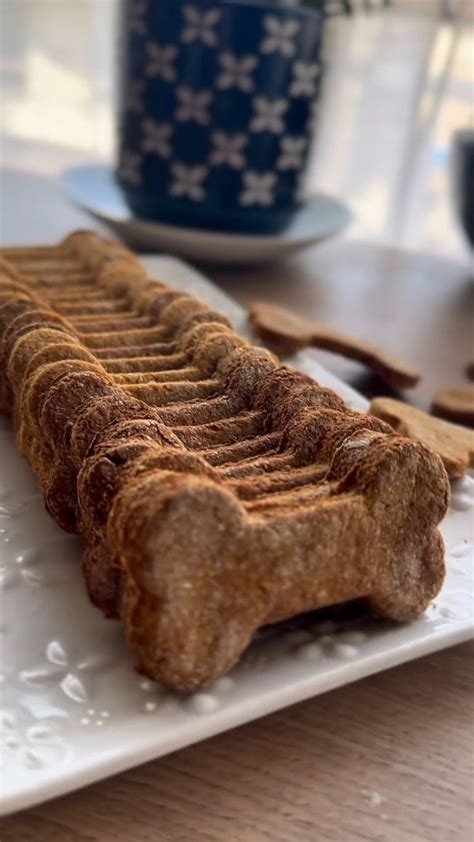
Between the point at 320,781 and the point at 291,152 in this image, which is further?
the point at 291,152

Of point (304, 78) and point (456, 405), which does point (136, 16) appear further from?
point (456, 405)

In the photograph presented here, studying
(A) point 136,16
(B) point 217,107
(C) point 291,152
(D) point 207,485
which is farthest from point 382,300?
(D) point 207,485

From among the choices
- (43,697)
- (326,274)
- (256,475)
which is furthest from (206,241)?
(43,697)

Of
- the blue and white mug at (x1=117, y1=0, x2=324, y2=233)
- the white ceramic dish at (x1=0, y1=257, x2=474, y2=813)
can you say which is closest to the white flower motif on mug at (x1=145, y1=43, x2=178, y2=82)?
the blue and white mug at (x1=117, y1=0, x2=324, y2=233)

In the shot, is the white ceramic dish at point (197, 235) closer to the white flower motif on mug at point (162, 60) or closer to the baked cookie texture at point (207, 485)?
the white flower motif on mug at point (162, 60)

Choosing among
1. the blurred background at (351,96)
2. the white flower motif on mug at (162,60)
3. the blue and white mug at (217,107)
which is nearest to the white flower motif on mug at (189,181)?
the blue and white mug at (217,107)

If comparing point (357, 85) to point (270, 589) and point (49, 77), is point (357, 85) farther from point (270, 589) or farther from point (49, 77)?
point (270, 589)
